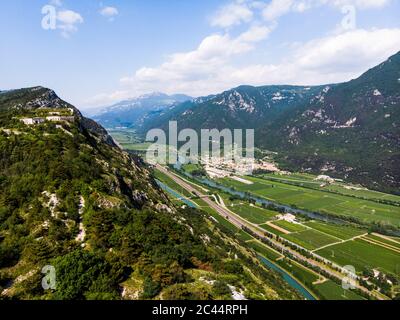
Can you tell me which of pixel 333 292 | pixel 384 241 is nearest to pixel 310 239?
pixel 384 241

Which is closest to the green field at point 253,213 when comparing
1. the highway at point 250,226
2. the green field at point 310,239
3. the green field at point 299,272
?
the highway at point 250,226

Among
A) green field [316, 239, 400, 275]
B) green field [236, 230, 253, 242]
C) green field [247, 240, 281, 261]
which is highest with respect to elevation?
green field [236, 230, 253, 242]

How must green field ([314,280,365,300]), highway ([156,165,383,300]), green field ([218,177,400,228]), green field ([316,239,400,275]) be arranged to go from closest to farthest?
green field ([314,280,365,300])
highway ([156,165,383,300])
green field ([316,239,400,275])
green field ([218,177,400,228])

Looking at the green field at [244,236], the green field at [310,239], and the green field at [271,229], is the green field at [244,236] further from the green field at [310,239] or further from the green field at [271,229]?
the green field at [310,239]

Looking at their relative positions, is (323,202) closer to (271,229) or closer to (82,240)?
(271,229)

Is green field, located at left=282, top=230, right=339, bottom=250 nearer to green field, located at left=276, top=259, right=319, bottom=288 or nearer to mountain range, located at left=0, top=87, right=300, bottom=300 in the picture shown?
green field, located at left=276, top=259, right=319, bottom=288

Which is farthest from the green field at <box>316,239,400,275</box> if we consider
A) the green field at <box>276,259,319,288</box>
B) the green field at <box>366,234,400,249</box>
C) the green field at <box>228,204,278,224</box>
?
the green field at <box>228,204,278,224</box>
